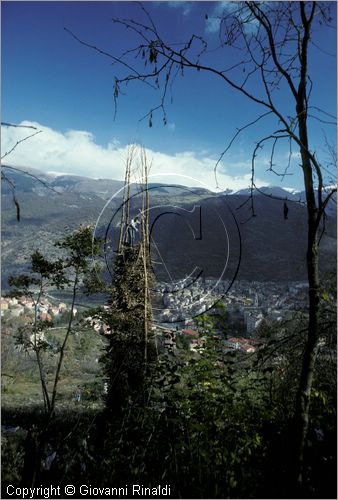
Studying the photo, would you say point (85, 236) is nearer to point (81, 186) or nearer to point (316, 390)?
point (316, 390)

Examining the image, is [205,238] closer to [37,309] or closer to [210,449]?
[37,309]

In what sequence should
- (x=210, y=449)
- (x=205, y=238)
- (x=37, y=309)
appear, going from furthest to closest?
(x=205, y=238) < (x=37, y=309) < (x=210, y=449)

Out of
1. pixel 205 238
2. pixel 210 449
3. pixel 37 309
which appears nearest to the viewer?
pixel 210 449

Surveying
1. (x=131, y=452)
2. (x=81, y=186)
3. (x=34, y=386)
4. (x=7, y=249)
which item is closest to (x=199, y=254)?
(x=34, y=386)

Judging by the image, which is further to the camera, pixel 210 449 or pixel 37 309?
pixel 37 309

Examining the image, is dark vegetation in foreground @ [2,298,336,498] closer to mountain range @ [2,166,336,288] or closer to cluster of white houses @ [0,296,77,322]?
cluster of white houses @ [0,296,77,322]

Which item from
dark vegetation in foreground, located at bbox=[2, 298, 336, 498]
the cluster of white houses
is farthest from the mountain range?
dark vegetation in foreground, located at bbox=[2, 298, 336, 498]

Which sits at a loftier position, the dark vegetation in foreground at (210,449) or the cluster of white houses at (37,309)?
the dark vegetation in foreground at (210,449)

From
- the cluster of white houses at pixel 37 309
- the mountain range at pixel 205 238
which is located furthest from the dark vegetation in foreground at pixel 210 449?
the mountain range at pixel 205 238

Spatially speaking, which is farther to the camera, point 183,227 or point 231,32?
point 183,227

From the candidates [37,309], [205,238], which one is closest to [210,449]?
[37,309]

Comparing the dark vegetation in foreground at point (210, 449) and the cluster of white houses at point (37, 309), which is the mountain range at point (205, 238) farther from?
the dark vegetation in foreground at point (210, 449)
